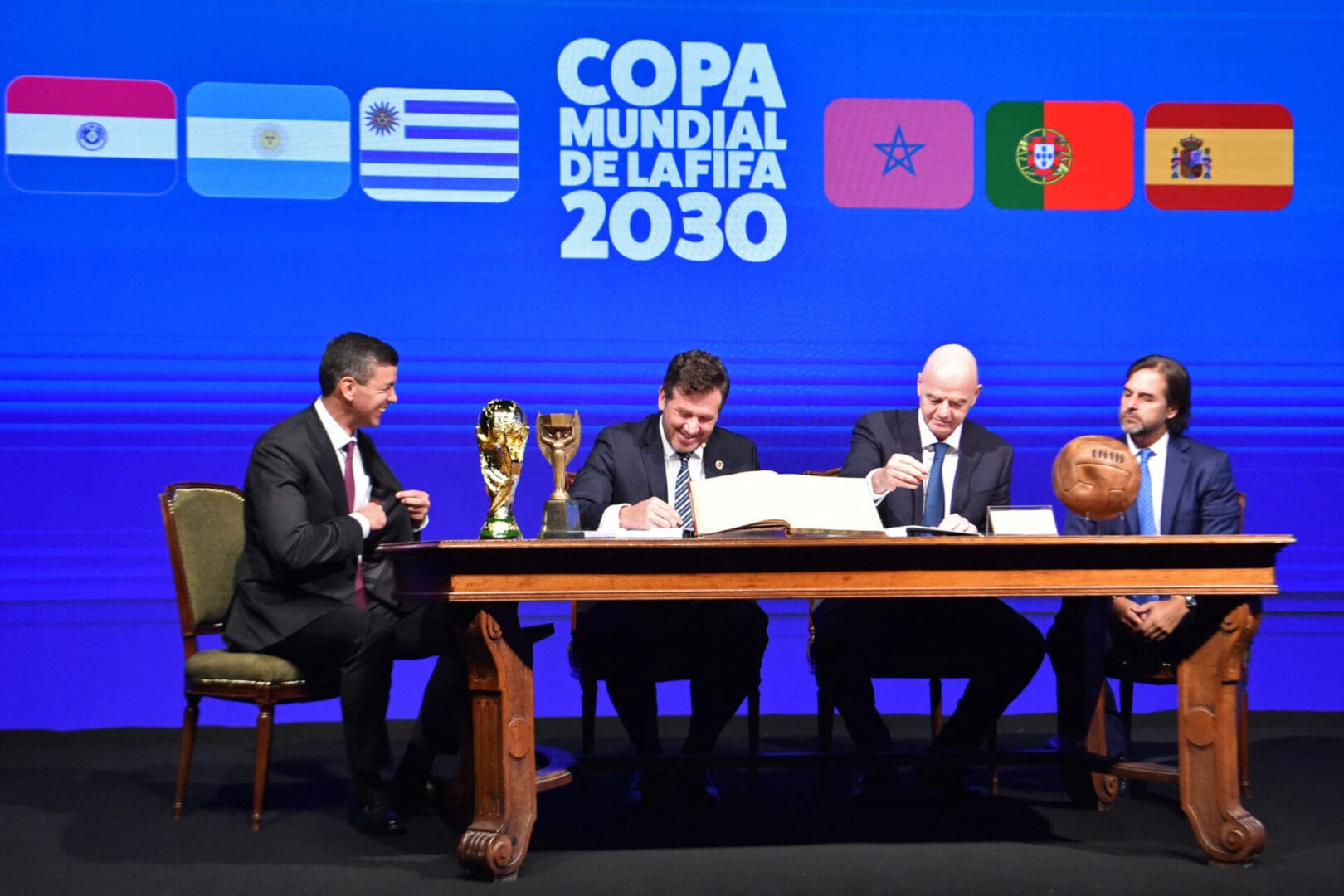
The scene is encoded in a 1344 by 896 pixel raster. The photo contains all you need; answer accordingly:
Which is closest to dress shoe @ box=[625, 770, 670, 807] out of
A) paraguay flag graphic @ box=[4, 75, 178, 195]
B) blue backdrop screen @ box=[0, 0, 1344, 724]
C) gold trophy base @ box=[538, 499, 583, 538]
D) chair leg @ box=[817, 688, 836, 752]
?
chair leg @ box=[817, 688, 836, 752]

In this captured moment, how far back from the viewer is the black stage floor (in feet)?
8.97

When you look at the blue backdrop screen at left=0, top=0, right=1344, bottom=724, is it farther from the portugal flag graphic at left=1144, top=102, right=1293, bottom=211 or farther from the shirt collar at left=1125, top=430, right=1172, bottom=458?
the shirt collar at left=1125, top=430, right=1172, bottom=458

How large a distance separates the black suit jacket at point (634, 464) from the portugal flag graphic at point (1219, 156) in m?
2.17

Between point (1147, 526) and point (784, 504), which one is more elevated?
point (784, 504)

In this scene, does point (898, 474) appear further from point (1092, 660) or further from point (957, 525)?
point (1092, 660)

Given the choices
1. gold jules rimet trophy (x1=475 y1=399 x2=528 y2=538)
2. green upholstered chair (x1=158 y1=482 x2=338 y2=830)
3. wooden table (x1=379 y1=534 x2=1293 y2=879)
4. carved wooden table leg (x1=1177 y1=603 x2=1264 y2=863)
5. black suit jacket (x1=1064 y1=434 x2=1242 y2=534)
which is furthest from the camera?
black suit jacket (x1=1064 y1=434 x2=1242 y2=534)

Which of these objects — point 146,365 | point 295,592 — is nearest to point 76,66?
point 146,365

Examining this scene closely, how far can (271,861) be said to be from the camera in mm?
2953

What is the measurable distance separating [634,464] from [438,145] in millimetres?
1651

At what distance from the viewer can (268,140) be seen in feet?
15.4

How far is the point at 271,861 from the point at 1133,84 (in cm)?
395

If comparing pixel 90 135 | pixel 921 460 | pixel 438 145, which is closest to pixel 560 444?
pixel 921 460

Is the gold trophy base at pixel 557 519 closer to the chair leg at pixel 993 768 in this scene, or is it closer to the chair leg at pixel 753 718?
the chair leg at pixel 753 718

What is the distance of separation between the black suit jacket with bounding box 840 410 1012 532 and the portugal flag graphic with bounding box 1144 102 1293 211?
1736 millimetres
